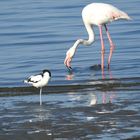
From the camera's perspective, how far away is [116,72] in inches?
656

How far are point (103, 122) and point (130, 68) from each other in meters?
6.30

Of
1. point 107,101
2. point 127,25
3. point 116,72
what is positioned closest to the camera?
point 107,101

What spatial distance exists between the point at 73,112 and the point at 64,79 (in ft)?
14.7

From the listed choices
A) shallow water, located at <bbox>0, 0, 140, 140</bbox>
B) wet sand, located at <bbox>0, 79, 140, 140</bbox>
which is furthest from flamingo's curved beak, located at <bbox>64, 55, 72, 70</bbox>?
wet sand, located at <bbox>0, 79, 140, 140</bbox>

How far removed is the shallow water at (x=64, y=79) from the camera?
34.3 feet

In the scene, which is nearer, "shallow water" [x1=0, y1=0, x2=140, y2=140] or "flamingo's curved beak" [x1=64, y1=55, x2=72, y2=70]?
"shallow water" [x1=0, y1=0, x2=140, y2=140]

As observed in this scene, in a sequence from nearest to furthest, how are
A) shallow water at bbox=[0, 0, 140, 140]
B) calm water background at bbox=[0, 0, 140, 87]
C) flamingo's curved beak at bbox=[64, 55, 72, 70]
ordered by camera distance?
1. shallow water at bbox=[0, 0, 140, 140]
2. calm water background at bbox=[0, 0, 140, 87]
3. flamingo's curved beak at bbox=[64, 55, 72, 70]

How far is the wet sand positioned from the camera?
10.0 m

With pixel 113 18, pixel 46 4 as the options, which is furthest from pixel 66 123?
pixel 46 4

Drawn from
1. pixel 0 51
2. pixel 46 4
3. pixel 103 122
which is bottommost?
pixel 103 122

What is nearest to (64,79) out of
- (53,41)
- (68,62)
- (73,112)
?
(68,62)

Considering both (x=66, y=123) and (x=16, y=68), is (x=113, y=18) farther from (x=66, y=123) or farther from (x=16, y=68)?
(x=66, y=123)

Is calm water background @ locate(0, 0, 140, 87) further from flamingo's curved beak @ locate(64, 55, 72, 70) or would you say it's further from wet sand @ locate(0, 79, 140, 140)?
wet sand @ locate(0, 79, 140, 140)

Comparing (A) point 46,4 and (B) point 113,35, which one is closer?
(B) point 113,35
